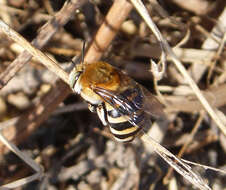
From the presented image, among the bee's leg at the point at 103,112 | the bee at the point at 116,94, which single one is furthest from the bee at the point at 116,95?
the bee's leg at the point at 103,112

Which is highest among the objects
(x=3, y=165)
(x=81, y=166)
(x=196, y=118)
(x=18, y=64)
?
(x=18, y=64)

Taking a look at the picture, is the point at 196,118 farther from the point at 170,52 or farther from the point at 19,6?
the point at 19,6

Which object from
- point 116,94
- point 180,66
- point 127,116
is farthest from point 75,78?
point 180,66

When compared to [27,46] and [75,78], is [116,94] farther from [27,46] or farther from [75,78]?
[27,46]

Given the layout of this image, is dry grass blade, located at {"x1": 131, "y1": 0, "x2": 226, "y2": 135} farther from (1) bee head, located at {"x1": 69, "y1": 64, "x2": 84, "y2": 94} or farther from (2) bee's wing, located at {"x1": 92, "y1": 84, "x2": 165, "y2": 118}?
(1) bee head, located at {"x1": 69, "y1": 64, "x2": 84, "y2": 94}

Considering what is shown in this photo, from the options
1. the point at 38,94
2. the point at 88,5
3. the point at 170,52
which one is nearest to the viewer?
the point at 170,52

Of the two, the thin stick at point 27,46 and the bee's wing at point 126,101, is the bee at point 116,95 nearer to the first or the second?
the bee's wing at point 126,101

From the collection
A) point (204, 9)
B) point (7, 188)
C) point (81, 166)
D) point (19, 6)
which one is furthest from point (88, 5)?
point (7, 188)

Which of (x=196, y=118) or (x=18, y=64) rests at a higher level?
(x=18, y=64)
